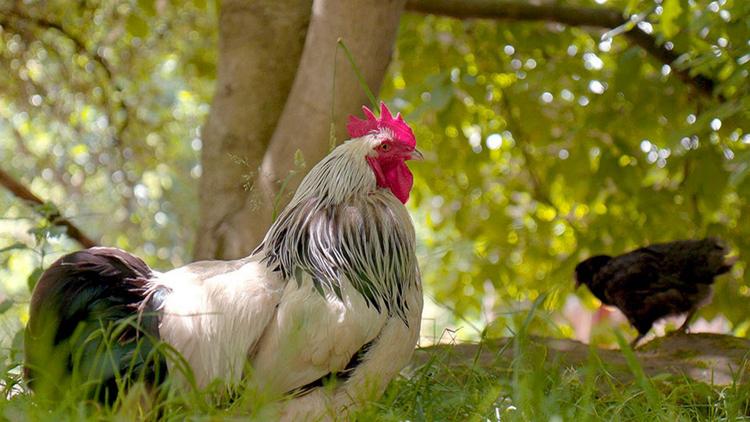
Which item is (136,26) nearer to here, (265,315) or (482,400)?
(265,315)

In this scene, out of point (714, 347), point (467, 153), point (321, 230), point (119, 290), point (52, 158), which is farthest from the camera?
point (52, 158)

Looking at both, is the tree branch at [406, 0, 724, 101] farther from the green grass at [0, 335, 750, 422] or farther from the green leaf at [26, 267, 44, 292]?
the green leaf at [26, 267, 44, 292]

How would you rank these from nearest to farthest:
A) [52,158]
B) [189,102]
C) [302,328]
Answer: [302,328]
[52,158]
[189,102]

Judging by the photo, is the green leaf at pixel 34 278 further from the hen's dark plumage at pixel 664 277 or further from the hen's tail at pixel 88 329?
the hen's dark plumage at pixel 664 277

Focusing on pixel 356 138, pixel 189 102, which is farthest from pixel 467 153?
pixel 189 102

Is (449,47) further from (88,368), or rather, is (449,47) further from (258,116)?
(88,368)

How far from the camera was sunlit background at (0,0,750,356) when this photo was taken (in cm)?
554

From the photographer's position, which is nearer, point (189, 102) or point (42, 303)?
point (42, 303)

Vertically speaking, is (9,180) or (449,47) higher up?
(449,47)

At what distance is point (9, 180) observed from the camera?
5242 mm

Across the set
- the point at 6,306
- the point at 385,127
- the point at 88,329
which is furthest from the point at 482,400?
the point at 6,306

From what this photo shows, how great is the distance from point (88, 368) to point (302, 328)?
0.72m

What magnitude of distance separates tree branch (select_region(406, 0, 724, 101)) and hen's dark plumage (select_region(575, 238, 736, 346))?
112cm

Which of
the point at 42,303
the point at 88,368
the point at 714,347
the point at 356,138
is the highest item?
the point at 356,138
